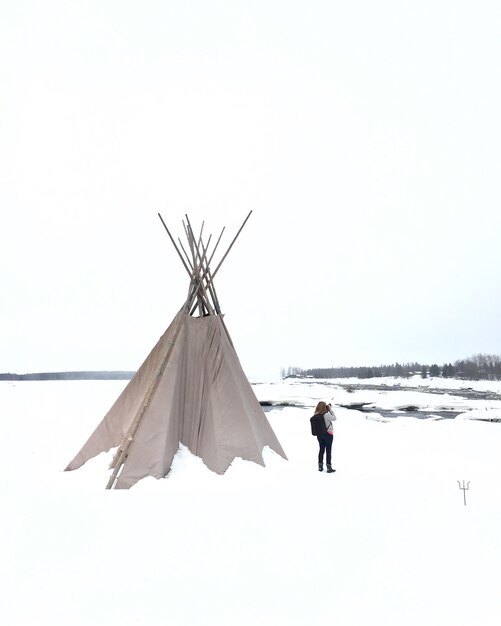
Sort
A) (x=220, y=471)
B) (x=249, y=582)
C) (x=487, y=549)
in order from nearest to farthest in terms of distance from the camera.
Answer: (x=249, y=582)
(x=487, y=549)
(x=220, y=471)

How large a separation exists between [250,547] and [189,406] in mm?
3269

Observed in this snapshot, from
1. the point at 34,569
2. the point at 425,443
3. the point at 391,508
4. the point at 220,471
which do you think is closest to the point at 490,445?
the point at 425,443

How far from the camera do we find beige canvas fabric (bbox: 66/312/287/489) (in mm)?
6648

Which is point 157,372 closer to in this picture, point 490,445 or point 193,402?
point 193,402

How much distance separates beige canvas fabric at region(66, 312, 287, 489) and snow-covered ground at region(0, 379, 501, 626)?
293 mm

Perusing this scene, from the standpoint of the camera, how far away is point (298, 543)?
4.61 metres

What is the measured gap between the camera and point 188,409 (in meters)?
7.41

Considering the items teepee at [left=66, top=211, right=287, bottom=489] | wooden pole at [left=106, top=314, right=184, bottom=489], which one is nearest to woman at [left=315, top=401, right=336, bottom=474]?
teepee at [left=66, top=211, right=287, bottom=489]

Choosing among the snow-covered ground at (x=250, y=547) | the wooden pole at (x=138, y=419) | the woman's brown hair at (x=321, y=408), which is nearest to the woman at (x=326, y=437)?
the woman's brown hair at (x=321, y=408)

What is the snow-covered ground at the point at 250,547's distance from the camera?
11.5 ft

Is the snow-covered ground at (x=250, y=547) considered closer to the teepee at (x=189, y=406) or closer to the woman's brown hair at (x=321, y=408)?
the teepee at (x=189, y=406)

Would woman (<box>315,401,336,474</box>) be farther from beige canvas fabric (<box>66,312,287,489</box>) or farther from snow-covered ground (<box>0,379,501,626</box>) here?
beige canvas fabric (<box>66,312,287,489</box>)

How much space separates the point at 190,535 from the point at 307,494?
2062 mm

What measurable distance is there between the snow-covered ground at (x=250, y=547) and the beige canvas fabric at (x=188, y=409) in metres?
0.29
